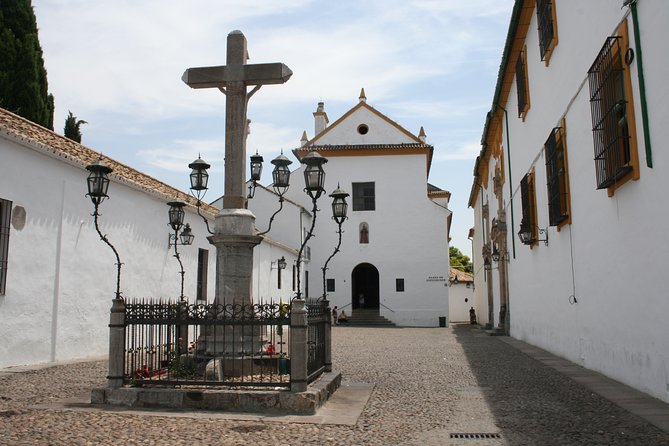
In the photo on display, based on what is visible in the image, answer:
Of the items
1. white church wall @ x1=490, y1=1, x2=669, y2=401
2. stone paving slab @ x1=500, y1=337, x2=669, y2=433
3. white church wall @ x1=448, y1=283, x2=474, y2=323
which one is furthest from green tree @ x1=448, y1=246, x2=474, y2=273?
stone paving slab @ x1=500, y1=337, x2=669, y2=433

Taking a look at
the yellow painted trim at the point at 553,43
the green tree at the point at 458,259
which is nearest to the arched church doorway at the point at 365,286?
the yellow painted trim at the point at 553,43

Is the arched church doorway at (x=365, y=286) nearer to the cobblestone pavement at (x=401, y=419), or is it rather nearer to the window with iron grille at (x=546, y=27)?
the window with iron grille at (x=546, y=27)

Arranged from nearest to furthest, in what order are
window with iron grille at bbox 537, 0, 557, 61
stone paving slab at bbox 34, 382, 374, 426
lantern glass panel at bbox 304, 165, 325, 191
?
1. stone paving slab at bbox 34, 382, 374, 426
2. lantern glass panel at bbox 304, 165, 325, 191
3. window with iron grille at bbox 537, 0, 557, 61

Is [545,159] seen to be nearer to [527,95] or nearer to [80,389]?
[527,95]

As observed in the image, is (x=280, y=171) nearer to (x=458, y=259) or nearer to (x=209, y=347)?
(x=209, y=347)

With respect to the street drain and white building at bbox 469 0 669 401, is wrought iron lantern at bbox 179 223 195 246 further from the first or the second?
the street drain

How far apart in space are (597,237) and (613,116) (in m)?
2.02

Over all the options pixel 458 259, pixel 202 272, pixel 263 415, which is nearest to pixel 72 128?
pixel 202 272

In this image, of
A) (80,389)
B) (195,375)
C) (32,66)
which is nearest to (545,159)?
(195,375)

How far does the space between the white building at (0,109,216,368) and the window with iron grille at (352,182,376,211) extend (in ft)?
Result: 55.5

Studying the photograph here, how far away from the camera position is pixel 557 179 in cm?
1090

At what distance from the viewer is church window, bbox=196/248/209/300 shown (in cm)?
1834

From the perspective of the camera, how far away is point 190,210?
17.3 metres

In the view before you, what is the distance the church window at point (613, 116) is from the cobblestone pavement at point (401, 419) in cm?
269
